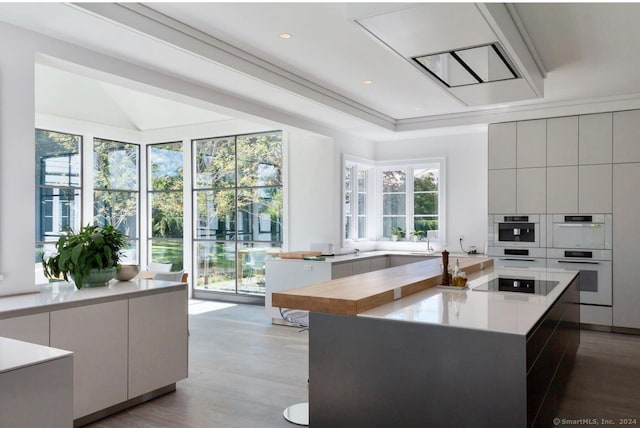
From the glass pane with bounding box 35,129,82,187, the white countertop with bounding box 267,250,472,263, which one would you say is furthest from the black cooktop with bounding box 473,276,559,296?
the glass pane with bounding box 35,129,82,187

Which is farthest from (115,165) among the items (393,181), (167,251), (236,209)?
(393,181)

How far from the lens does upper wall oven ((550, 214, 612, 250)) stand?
5805 mm

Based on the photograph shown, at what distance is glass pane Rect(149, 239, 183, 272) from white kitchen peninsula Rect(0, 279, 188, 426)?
15.2 feet

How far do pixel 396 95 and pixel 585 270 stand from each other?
121 inches

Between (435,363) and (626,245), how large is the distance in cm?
457

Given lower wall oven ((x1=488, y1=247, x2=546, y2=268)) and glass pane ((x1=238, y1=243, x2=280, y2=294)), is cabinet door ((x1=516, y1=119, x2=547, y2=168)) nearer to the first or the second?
lower wall oven ((x1=488, y1=247, x2=546, y2=268))

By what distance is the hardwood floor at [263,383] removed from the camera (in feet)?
11.0

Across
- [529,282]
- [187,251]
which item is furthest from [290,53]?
[187,251]

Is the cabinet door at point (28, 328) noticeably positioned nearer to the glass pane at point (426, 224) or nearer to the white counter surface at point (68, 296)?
the white counter surface at point (68, 296)

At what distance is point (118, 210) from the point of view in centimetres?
831

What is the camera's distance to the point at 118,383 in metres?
3.36

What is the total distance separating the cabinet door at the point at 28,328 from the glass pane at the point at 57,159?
484cm

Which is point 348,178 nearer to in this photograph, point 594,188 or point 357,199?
point 357,199

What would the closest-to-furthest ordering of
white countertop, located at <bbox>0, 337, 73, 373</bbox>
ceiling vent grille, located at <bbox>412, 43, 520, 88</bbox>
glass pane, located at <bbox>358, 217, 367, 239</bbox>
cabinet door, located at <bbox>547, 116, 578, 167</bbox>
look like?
white countertop, located at <bbox>0, 337, 73, 373</bbox> → ceiling vent grille, located at <bbox>412, 43, 520, 88</bbox> → cabinet door, located at <bbox>547, 116, 578, 167</bbox> → glass pane, located at <bbox>358, 217, 367, 239</bbox>
